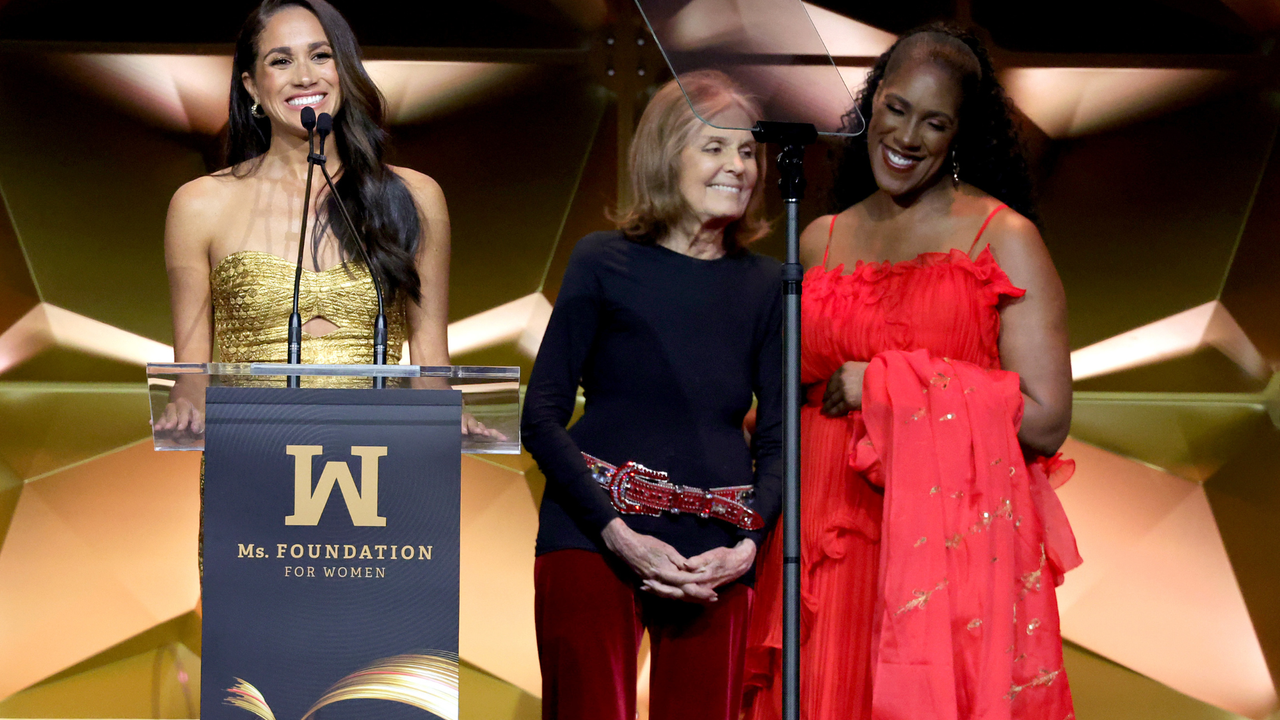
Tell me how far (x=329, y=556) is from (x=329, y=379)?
0.22 meters

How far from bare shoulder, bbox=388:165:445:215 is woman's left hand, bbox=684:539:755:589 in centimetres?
88

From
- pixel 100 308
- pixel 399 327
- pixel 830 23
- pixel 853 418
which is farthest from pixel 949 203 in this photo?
pixel 100 308

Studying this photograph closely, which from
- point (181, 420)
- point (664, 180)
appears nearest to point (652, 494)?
point (664, 180)

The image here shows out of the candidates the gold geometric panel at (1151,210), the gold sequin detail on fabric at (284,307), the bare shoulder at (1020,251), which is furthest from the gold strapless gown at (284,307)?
the gold geometric panel at (1151,210)

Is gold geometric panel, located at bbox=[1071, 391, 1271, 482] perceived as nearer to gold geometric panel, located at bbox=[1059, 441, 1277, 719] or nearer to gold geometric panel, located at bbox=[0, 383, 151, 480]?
gold geometric panel, located at bbox=[1059, 441, 1277, 719]

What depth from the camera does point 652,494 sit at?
2.03 meters

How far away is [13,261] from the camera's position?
3.50 meters

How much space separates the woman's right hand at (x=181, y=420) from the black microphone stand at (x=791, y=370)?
2.44 feet

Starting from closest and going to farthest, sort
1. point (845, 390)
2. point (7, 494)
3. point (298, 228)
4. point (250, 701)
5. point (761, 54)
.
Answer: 1. point (250, 701)
2. point (761, 54)
3. point (845, 390)
4. point (298, 228)
5. point (7, 494)

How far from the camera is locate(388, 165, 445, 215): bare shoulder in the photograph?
238cm

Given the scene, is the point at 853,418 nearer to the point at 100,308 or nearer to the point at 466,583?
the point at 466,583

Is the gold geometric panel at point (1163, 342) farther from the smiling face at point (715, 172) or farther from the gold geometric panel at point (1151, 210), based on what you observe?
the smiling face at point (715, 172)

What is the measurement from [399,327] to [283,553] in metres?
1.01

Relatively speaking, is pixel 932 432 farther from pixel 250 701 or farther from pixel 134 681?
→ pixel 134 681
